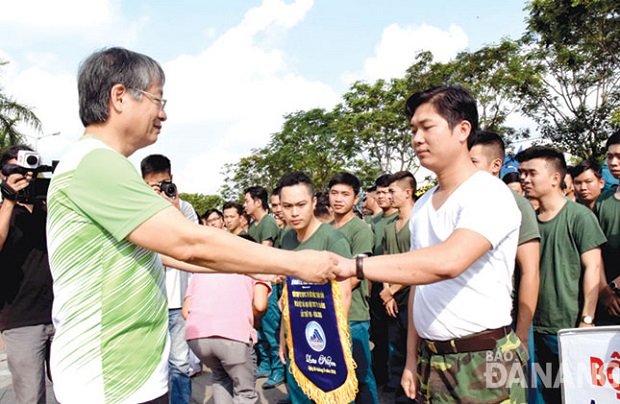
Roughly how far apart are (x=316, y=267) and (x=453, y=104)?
924 mm

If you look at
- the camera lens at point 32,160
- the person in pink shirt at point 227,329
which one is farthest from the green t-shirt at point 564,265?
the camera lens at point 32,160

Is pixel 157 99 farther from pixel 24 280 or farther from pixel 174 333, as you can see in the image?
pixel 174 333

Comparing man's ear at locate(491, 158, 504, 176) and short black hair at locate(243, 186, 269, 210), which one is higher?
short black hair at locate(243, 186, 269, 210)

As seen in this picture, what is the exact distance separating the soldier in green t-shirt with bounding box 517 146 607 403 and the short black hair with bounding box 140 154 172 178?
2920mm

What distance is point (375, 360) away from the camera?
5773 mm

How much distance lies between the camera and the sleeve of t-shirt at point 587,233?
3.27 m

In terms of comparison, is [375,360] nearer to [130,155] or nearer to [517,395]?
Answer: [517,395]

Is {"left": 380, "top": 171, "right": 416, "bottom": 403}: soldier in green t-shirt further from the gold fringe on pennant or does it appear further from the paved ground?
the gold fringe on pennant

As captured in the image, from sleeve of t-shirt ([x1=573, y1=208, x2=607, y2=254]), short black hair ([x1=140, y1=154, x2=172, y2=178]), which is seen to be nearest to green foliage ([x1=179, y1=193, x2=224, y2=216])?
short black hair ([x1=140, y1=154, x2=172, y2=178])

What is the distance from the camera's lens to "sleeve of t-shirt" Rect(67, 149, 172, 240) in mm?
1572

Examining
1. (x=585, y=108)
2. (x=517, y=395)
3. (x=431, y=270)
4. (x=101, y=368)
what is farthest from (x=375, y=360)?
(x=585, y=108)

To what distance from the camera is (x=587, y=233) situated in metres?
3.28

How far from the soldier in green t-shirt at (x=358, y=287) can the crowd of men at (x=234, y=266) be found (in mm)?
781

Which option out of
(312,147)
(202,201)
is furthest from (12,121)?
(202,201)
